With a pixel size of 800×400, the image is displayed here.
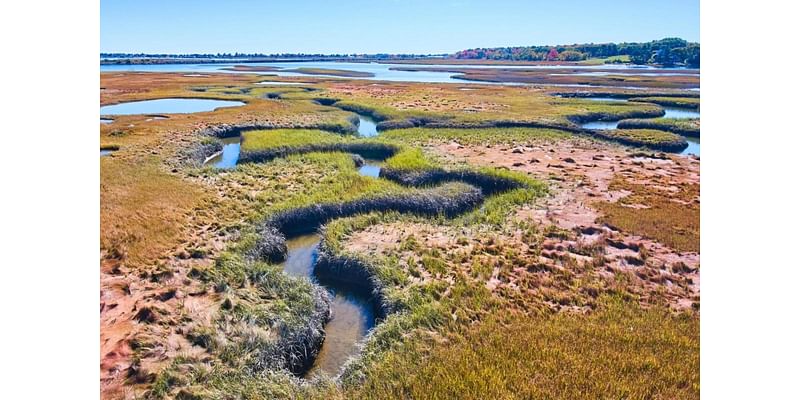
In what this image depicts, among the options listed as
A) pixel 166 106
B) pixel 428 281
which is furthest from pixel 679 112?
pixel 166 106

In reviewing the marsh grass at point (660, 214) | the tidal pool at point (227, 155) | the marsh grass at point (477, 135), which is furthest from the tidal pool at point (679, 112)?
the tidal pool at point (227, 155)

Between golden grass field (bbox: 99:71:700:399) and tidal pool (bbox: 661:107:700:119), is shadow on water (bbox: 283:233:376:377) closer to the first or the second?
golden grass field (bbox: 99:71:700:399)

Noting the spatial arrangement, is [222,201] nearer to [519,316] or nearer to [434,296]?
[434,296]

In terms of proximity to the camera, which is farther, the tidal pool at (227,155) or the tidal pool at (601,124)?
the tidal pool at (601,124)

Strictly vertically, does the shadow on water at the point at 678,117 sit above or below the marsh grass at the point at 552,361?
above

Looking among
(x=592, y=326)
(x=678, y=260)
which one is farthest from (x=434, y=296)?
(x=678, y=260)

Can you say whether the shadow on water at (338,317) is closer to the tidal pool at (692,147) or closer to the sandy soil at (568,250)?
the sandy soil at (568,250)

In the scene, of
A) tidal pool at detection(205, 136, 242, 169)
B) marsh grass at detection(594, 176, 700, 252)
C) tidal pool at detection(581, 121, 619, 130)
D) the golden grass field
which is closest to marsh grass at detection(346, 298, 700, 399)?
the golden grass field

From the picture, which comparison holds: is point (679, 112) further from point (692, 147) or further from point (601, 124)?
point (692, 147)
